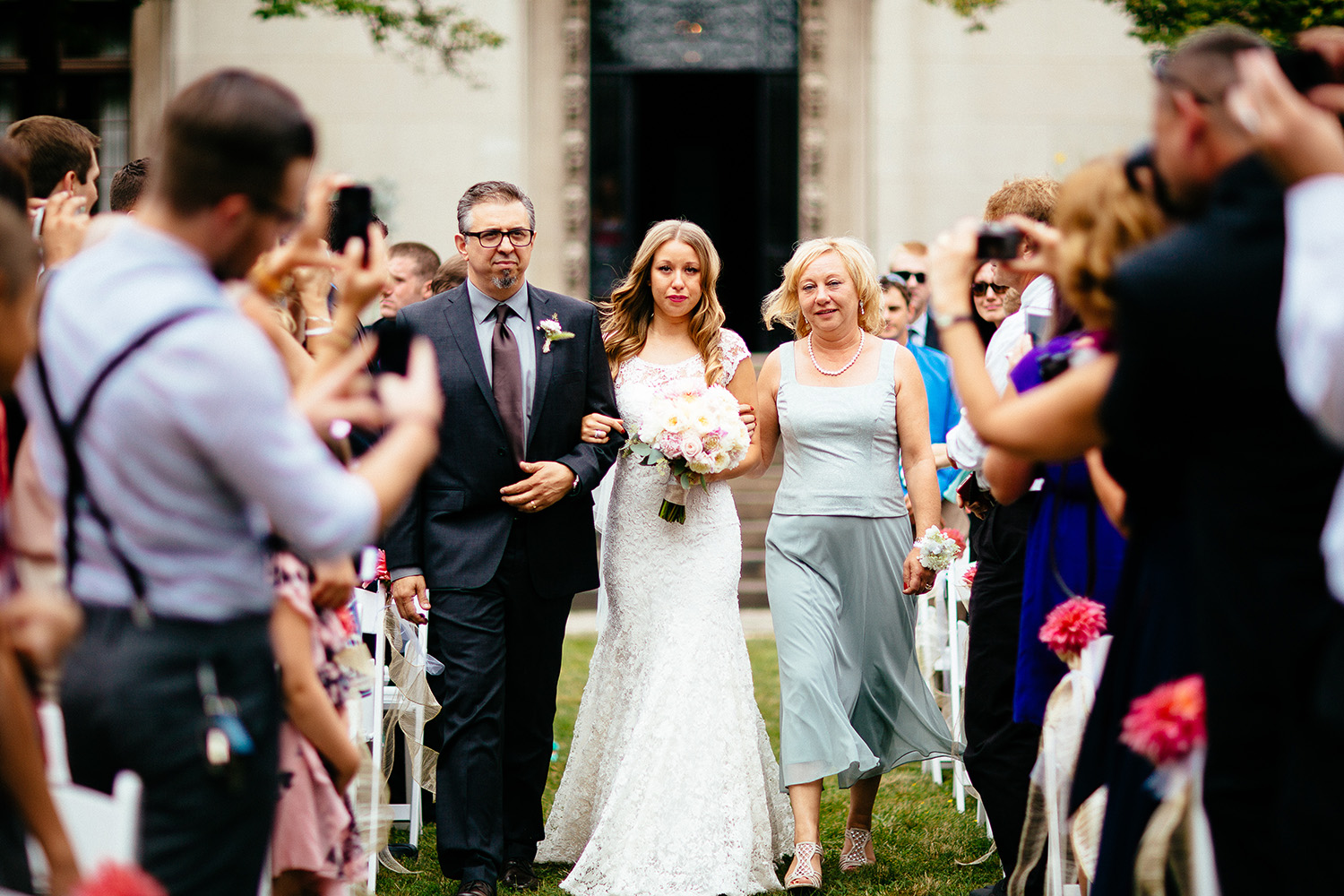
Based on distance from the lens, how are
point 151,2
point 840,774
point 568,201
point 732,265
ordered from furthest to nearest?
point 732,265
point 568,201
point 151,2
point 840,774

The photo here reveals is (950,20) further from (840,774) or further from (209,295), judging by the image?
(209,295)

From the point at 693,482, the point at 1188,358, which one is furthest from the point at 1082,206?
the point at 693,482

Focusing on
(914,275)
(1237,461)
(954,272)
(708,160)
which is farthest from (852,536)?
(708,160)

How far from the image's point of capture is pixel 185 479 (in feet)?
7.22

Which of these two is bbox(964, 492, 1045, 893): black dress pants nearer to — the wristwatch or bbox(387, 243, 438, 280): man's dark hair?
the wristwatch

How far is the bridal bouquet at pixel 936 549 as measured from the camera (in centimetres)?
540

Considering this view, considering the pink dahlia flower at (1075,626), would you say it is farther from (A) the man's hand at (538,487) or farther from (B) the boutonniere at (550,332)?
(B) the boutonniere at (550,332)

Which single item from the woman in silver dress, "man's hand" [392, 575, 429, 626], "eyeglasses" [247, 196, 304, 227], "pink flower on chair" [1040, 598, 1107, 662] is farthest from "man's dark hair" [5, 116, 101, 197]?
"pink flower on chair" [1040, 598, 1107, 662]

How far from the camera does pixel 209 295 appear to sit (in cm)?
222

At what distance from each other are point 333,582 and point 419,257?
15.2 ft

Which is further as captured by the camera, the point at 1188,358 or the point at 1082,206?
the point at 1082,206

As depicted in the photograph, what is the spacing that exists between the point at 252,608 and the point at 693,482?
11.0 feet

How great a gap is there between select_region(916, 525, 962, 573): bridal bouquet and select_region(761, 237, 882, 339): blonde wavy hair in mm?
1113

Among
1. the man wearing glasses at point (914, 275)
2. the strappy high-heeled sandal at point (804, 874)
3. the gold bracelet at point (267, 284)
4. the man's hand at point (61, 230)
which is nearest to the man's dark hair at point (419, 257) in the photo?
the man wearing glasses at point (914, 275)
